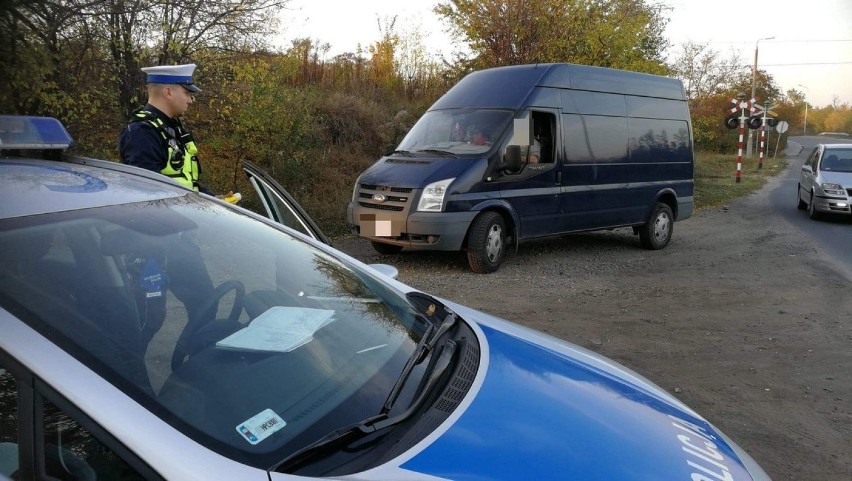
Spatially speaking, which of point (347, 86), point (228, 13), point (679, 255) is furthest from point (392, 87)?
point (679, 255)

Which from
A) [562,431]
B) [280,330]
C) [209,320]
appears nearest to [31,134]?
[209,320]

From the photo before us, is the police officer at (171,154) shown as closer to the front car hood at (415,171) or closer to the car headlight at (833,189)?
the front car hood at (415,171)

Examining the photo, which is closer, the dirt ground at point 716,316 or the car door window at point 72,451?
the car door window at point 72,451

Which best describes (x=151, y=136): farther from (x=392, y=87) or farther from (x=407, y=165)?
(x=392, y=87)

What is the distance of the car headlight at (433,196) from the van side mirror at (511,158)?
2.63 feet

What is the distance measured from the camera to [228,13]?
9391 millimetres

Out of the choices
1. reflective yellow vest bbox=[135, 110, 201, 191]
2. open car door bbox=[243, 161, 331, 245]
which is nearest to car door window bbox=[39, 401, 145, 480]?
open car door bbox=[243, 161, 331, 245]

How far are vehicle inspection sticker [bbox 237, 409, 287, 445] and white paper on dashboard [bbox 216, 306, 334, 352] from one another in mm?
301

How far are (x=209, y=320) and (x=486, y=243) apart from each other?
6.19 m

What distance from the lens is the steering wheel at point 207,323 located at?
1.83 m

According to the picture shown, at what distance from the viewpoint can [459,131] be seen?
338 inches

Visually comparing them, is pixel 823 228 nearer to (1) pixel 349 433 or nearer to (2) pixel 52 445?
(1) pixel 349 433

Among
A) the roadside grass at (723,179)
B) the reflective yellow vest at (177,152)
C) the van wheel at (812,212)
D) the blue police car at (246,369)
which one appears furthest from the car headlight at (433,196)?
the roadside grass at (723,179)

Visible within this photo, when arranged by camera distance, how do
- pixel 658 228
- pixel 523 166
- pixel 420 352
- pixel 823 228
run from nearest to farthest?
1. pixel 420 352
2. pixel 523 166
3. pixel 658 228
4. pixel 823 228
